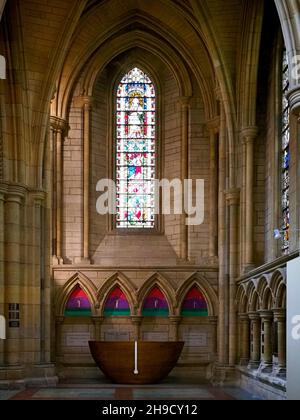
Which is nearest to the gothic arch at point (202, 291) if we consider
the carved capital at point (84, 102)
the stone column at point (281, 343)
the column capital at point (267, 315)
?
the column capital at point (267, 315)

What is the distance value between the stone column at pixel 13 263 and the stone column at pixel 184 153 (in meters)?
6.18

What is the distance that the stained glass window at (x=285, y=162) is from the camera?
709 inches

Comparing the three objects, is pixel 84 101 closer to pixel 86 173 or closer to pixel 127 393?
pixel 86 173

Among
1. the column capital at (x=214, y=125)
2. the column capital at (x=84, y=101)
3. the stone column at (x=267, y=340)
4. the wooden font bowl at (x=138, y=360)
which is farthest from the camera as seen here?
the column capital at (x=84, y=101)

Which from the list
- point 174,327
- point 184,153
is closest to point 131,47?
point 184,153

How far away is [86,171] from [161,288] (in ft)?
12.5

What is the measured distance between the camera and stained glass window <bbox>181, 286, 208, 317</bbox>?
22.0 m

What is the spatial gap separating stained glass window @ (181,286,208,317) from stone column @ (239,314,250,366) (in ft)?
7.61

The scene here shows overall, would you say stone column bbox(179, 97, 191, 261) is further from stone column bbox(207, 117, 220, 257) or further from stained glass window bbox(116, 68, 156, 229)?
stained glass window bbox(116, 68, 156, 229)

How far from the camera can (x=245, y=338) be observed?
64.3 feet

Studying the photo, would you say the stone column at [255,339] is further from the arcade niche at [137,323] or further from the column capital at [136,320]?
the column capital at [136,320]

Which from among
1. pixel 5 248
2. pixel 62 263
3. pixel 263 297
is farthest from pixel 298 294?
pixel 62 263

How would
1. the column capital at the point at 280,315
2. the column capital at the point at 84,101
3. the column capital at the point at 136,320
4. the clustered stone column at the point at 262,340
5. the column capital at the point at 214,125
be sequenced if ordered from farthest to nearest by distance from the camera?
the column capital at the point at 84,101
the column capital at the point at 214,125
the column capital at the point at 136,320
the column capital at the point at 280,315
the clustered stone column at the point at 262,340

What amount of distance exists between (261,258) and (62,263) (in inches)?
218
